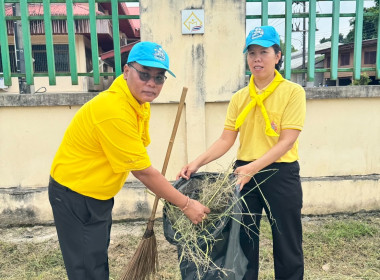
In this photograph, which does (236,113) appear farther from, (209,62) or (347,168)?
(347,168)

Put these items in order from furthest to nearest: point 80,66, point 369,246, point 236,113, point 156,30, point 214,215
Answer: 1. point 80,66
2. point 156,30
3. point 369,246
4. point 236,113
5. point 214,215

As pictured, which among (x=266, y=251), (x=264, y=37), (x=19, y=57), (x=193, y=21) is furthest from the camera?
(x=19, y=57)

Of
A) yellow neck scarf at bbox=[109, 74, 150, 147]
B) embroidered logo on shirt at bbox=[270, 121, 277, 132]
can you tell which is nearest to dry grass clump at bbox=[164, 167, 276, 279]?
embroidered logo on shirt at bbox=[270, 121, 277, 132]

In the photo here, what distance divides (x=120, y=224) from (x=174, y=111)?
1.41 meters

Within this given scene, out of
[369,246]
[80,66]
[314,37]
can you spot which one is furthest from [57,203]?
[80,66]

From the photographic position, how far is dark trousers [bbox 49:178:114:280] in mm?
1940

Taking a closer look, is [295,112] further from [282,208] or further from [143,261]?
[143,261]

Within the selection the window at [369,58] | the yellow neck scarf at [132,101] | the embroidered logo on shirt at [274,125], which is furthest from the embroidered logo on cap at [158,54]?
the window at [369,58]

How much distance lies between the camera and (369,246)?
331 centimetres

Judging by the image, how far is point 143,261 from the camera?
93.9 inches

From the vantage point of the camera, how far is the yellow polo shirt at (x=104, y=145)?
5.64 feet

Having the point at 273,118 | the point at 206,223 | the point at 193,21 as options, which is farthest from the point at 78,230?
the point at 193,21

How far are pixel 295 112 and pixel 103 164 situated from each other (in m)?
1.15

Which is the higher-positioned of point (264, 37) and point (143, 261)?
point (264, 37)
